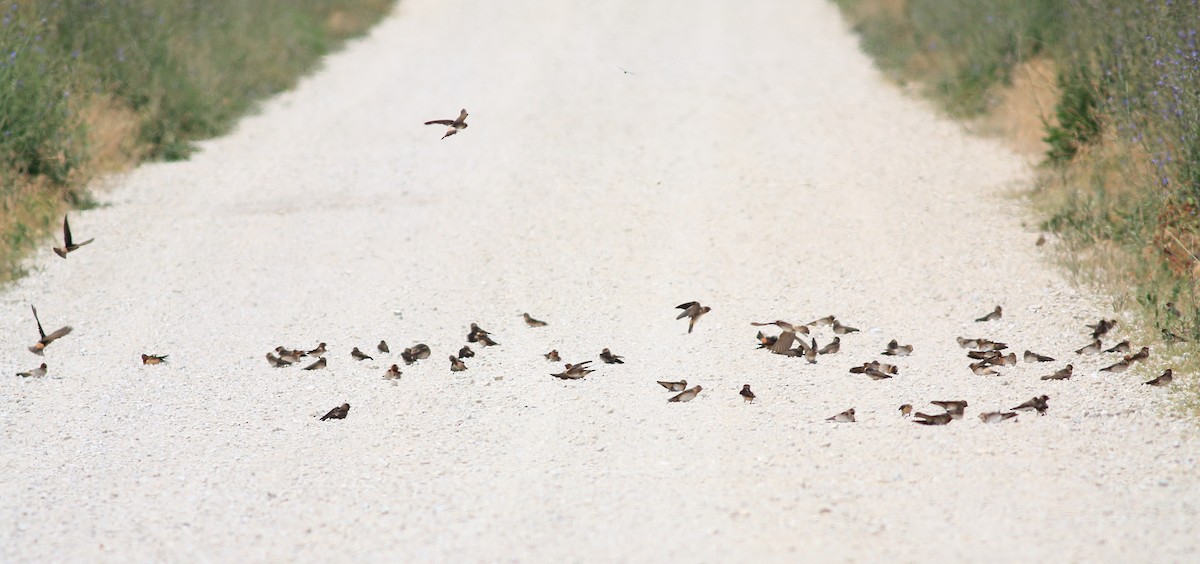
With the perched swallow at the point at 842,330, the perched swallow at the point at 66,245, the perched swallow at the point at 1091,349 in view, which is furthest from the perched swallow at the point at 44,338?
the perched swallow at the point at 1091,349

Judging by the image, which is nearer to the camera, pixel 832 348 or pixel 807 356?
pixel 807 356

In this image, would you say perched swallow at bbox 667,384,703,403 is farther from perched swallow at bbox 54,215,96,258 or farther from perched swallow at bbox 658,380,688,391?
perched swallow at bbox 54,215,96,258

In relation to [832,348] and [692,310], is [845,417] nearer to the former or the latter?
[832,348]

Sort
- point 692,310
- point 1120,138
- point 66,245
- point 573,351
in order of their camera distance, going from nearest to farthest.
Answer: point 573,351 → point 692,310 → point 66,245 → point 1120,138

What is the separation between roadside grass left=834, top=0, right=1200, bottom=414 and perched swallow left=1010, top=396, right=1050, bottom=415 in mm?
568

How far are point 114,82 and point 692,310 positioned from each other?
619 cm

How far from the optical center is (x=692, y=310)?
6586 mm

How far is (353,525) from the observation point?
4.32m

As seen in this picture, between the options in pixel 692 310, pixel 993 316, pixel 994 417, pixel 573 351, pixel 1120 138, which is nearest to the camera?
pixel 994 417

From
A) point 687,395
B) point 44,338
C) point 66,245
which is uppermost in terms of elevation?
point 687,395

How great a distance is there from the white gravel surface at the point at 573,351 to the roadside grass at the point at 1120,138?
33 cm

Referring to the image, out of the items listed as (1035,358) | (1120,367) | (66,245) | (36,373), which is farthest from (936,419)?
(66,245)

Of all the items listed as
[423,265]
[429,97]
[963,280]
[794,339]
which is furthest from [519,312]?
[429,97]

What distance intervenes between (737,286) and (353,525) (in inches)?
130
